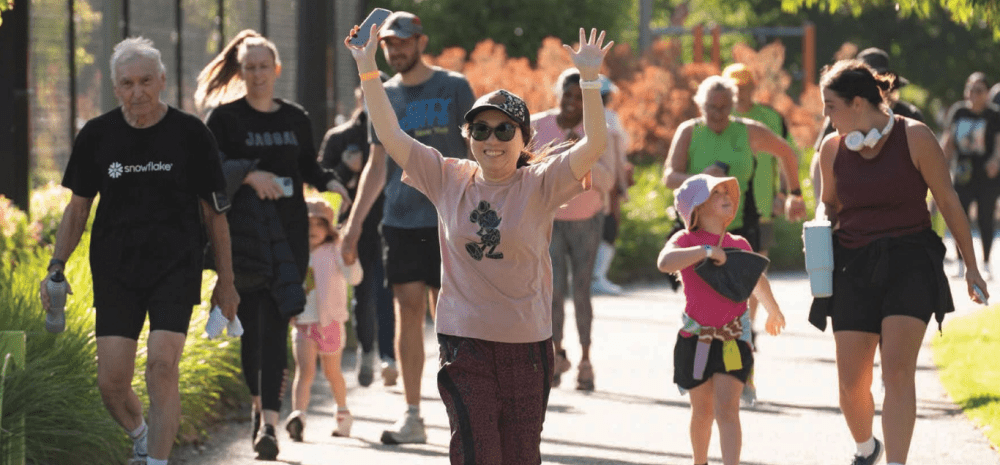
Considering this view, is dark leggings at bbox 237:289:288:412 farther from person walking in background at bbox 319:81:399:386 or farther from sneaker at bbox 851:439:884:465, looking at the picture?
sneaker at bbox 851:439:884:465

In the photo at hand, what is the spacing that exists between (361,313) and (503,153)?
5272 mm

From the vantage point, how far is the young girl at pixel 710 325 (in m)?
6.64

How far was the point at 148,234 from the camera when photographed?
6.54 meters

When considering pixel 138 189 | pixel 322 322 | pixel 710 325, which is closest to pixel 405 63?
pixel 322 322

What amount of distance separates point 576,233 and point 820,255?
12.1ft

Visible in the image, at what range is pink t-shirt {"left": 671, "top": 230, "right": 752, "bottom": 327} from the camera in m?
6.73

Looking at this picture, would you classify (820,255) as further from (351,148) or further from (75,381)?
(351,148)

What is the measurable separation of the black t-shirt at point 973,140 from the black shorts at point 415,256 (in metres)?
10.0

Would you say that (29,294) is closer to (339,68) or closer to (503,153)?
(503,153)

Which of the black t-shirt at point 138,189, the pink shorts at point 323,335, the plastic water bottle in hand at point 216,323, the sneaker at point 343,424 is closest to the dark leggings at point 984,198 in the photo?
the pink shorts at point 323,335

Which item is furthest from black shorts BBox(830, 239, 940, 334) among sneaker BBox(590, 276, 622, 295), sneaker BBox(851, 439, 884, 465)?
sneaker BBox(590, 276, 622, 295)

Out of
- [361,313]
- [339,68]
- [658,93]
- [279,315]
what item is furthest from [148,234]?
[658,93]

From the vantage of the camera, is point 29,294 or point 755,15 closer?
point 29,294

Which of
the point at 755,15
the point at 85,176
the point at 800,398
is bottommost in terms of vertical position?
the point at 800,398
